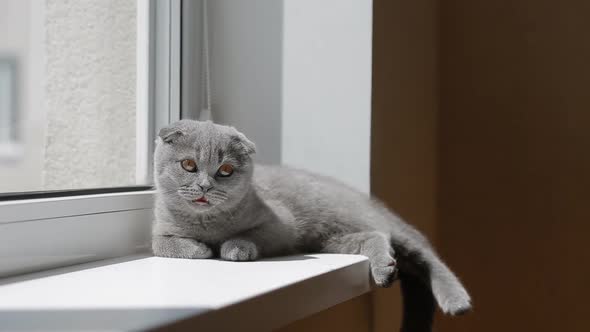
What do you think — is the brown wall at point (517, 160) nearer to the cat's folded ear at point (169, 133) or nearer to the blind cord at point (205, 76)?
the blind cord at point (205, 76)

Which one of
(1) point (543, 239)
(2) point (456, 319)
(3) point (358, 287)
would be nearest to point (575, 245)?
(1) point (543, 239)

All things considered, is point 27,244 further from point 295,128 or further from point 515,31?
point 515,31

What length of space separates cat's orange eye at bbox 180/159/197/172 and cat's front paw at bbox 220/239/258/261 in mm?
138

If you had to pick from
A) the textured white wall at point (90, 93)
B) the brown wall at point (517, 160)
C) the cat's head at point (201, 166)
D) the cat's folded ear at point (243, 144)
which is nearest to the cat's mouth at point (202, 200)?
the cat's head at point (201, 166)

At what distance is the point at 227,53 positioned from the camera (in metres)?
1.59

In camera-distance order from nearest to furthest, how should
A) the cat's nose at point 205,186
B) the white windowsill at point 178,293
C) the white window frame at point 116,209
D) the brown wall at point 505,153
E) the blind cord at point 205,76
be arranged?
the white windowsill at point 178,293 < the white window frame at point 116,209 < the cat's nose at point 205,186 < the blind cord at point 205,76 < the brown wall at point 505,153

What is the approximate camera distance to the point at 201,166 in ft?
3.93

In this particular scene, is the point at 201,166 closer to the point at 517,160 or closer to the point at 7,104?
the point at 7,104

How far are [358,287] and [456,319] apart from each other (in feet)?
2.87

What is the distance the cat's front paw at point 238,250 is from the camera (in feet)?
3.88

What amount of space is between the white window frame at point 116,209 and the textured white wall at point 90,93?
0.10 feet

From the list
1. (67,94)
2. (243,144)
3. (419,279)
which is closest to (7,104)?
(67,94)

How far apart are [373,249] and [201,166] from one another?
353 millimetres

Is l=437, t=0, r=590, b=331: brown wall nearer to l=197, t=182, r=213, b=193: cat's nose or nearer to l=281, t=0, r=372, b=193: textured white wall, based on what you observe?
l=281, t=0, r=372, b=193: textured white wall
